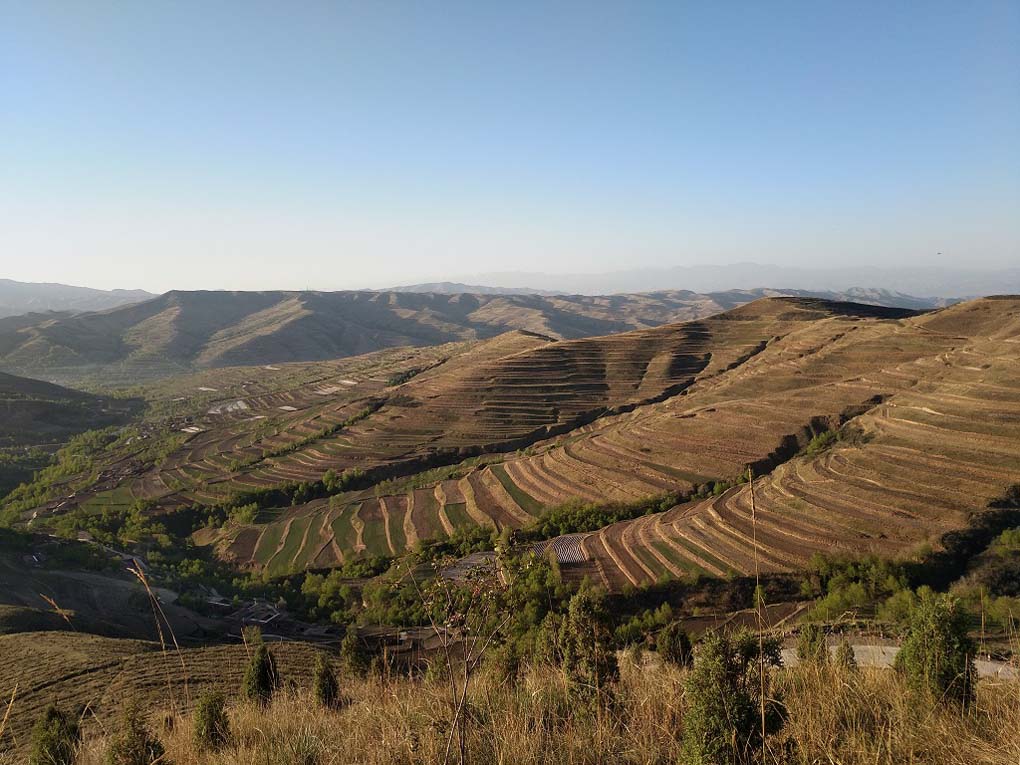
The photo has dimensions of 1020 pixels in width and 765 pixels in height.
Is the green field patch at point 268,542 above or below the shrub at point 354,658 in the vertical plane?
below

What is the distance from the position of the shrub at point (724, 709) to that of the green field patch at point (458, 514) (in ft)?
132

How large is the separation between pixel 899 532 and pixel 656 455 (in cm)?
2072

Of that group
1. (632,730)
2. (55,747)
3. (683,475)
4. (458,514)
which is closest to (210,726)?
(55,747)

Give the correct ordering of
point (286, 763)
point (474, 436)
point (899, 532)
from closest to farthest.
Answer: point (286, 763), point (899, 532), point (474, 436)

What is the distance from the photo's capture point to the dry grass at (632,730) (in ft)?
12.0

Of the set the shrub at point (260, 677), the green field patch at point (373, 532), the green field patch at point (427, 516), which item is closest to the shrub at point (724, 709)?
the shrub at point (260, 677)

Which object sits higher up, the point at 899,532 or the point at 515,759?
the point at 515,759

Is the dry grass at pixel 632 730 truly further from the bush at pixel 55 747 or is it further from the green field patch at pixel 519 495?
the green field patch at pixel 519 495

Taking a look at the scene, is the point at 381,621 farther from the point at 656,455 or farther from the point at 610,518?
the point at 656,455

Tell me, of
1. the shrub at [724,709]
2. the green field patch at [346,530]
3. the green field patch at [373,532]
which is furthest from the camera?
the green field patch at [346,530]

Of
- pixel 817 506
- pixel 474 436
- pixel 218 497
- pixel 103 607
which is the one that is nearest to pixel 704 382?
pixel 474 436

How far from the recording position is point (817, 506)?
114 ft

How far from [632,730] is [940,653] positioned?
186 inches

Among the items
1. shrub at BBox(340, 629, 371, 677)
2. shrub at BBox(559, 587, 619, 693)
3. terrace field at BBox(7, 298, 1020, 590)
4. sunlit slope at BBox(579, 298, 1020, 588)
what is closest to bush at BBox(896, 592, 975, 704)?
shrub at BBox(559, 587, 619, 693)
